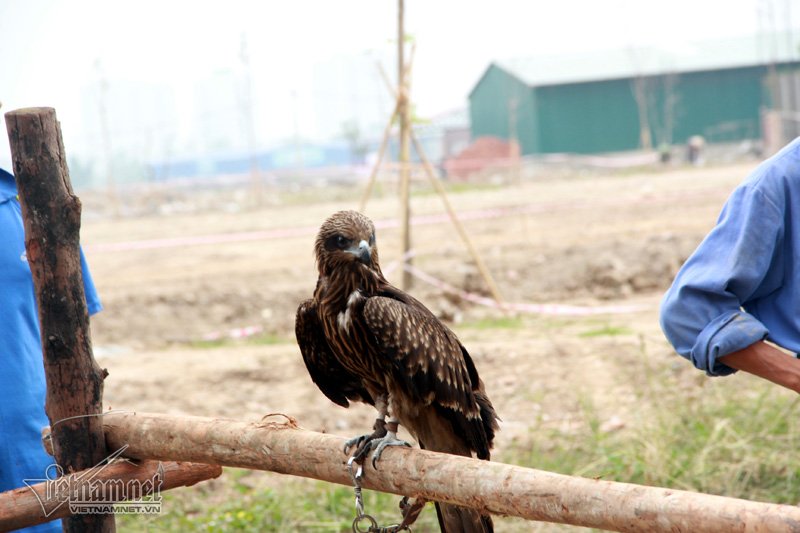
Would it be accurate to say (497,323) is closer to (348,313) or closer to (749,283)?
(348,313)

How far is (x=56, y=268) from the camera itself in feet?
9.00

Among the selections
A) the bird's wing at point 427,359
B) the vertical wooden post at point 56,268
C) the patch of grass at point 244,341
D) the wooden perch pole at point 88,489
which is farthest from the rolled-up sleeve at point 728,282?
the patch of grass at point 244,341

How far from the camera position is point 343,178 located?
37062 millimetres

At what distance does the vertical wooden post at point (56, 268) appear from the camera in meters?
2.72

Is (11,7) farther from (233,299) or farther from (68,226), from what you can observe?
(68,226)

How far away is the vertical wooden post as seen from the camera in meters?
2.72

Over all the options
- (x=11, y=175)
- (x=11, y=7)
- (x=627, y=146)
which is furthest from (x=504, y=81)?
(x=11, y=7)

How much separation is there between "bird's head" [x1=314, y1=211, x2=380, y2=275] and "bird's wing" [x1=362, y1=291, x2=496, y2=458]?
0.50 feet

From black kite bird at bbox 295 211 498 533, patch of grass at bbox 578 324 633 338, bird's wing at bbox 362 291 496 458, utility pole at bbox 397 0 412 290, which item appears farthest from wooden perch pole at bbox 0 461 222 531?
utility pole at bbox 397 0 412 290

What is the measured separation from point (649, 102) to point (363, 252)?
38.0 m

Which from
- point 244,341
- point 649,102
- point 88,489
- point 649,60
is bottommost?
point 649,102

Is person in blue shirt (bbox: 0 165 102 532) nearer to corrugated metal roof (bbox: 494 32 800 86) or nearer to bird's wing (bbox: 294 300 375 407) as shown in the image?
bird's wing (bbox: 294 300 375 407)

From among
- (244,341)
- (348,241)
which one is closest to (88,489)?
(348,241)

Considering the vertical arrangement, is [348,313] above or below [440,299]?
above
